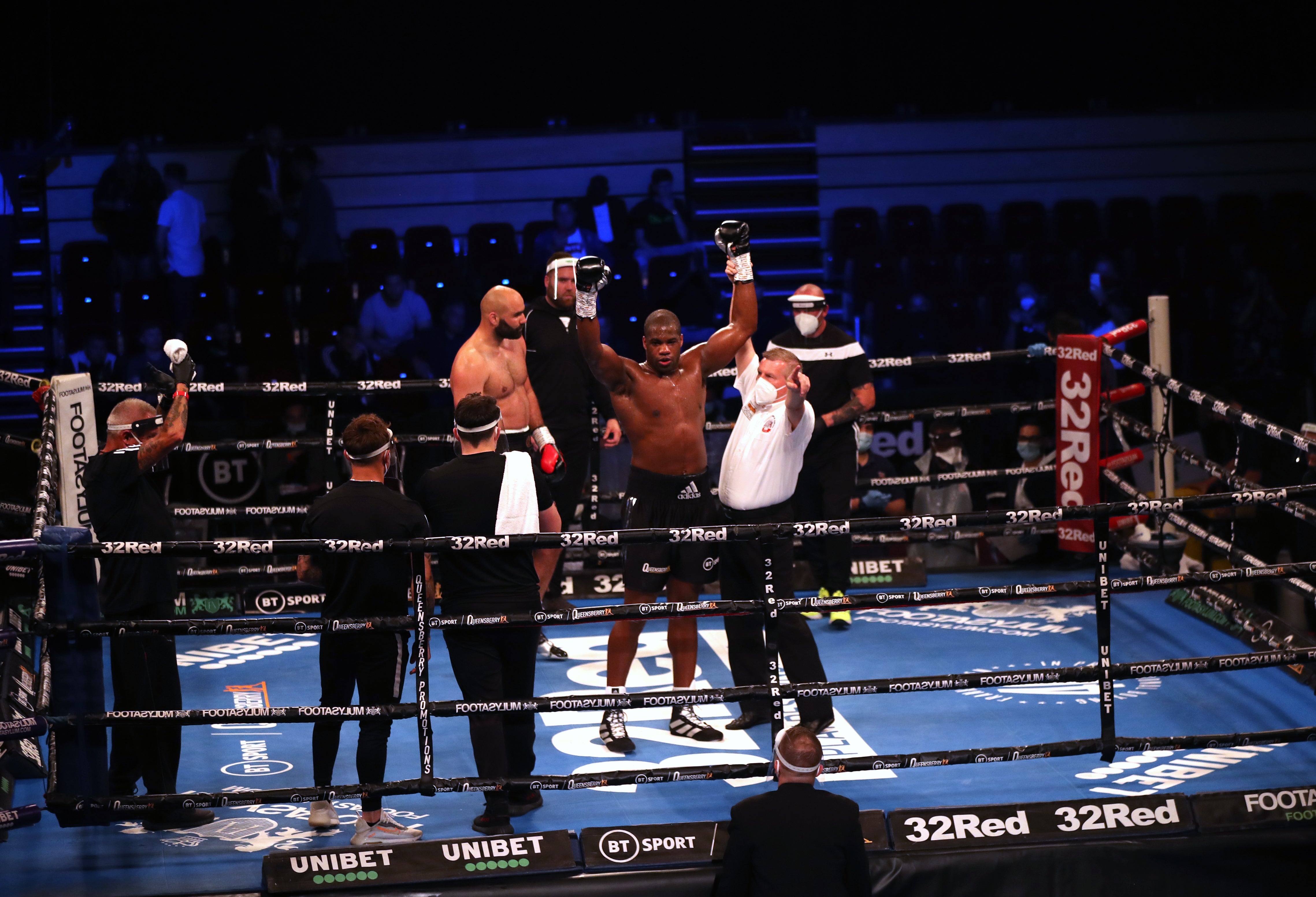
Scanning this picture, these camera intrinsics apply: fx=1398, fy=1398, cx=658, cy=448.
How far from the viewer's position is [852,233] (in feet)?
37.3

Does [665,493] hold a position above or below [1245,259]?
below

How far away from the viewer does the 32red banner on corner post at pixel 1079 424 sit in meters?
7.13

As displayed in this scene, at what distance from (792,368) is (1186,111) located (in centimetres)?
839

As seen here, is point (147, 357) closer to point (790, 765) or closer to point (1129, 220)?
point (790, 765)

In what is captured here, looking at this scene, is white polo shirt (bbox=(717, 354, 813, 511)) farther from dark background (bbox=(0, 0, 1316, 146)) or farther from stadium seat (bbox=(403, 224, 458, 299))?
dark background (bbox=(0, 0, 1316, 146))

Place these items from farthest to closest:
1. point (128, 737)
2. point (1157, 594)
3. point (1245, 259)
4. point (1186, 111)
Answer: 1. point (1186, 111)
2. point (1245, 259)
3. point (1157, 594)
4. point (128, 737)

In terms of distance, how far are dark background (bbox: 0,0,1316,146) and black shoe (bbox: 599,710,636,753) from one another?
7330 millimetres

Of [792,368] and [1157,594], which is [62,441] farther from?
[1157,594]

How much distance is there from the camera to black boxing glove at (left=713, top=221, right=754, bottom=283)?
18.2ft

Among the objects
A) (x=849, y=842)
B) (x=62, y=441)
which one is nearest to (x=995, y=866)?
(x=849, y=842)

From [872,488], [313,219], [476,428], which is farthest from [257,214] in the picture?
[476,428]

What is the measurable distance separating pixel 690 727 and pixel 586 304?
171 centimetres

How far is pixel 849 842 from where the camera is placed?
3.83 meters

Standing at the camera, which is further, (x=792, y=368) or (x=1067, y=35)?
(x=1067, y=35)
